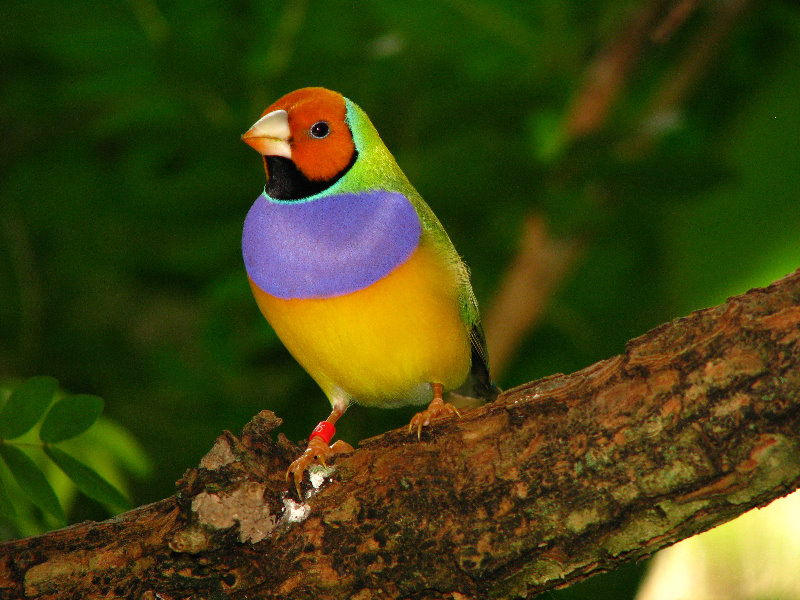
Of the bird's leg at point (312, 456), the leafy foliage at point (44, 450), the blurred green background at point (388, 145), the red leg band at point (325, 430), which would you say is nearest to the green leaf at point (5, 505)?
the leafy foliage at point (44, 450)

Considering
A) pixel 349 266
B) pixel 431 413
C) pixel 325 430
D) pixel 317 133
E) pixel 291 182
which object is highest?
pixel 317 133

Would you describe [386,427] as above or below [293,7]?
below

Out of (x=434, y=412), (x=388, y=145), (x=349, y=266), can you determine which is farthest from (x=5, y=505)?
(x=388, y=145)

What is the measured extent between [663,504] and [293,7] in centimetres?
335

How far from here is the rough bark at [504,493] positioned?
2.32 m

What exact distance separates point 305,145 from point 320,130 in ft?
0.28

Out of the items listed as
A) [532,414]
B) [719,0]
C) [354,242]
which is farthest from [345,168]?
[719,0]

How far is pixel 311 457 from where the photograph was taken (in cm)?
287

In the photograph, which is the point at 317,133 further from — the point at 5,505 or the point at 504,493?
the point at 5,505

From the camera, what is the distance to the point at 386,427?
483 centimetres

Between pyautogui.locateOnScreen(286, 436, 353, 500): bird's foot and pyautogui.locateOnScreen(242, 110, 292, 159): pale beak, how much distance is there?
3.51 feet

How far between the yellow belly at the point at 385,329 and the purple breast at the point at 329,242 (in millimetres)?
47

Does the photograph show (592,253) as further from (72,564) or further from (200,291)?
(72,564)

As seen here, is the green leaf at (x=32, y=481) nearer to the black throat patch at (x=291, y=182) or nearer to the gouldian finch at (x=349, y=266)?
the gouldian finch at (x=349, y=266)
